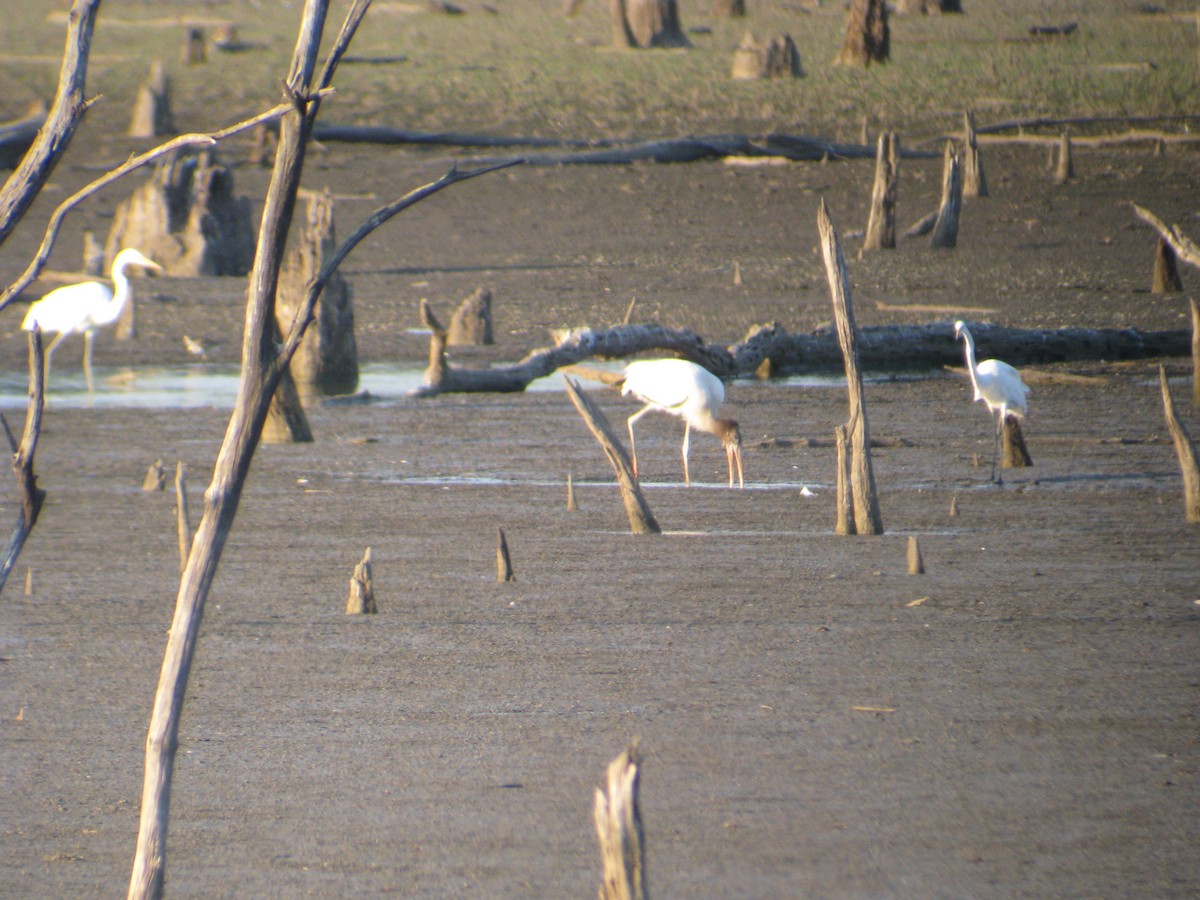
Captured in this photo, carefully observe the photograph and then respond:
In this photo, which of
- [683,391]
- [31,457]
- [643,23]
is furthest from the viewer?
[643,23]

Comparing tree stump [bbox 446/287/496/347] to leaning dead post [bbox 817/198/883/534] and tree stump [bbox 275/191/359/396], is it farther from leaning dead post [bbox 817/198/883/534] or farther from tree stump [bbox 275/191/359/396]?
leaning dead post [bbox 817/198/883/534]

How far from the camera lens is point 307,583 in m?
8.55

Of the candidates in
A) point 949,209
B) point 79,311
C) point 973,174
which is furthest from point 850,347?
point 973,174

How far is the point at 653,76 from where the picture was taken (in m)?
36.7

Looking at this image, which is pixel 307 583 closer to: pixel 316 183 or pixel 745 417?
pixel 745 417

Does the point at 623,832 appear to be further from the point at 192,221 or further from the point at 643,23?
the point at 643,23

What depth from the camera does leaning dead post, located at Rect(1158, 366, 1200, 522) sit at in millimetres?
8945

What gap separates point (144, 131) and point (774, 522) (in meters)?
23.5

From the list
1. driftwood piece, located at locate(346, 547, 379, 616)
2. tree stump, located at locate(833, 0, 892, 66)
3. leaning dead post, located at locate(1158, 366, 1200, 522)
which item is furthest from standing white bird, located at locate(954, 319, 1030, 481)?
tree stump, located at locate(833, 0, 892, 66)

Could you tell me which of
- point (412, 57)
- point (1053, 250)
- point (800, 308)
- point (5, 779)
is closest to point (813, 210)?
point (1053, 250)

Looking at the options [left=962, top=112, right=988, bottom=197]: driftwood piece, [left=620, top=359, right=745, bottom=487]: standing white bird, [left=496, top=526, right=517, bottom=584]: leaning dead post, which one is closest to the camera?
[left=496, top=526, right=517, bottom=584]: leaning dead post

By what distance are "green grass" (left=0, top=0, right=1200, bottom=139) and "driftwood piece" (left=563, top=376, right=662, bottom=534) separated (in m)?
22.8

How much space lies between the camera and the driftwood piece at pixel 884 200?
2262 centimetres

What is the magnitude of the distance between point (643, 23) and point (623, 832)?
38.6 metres
